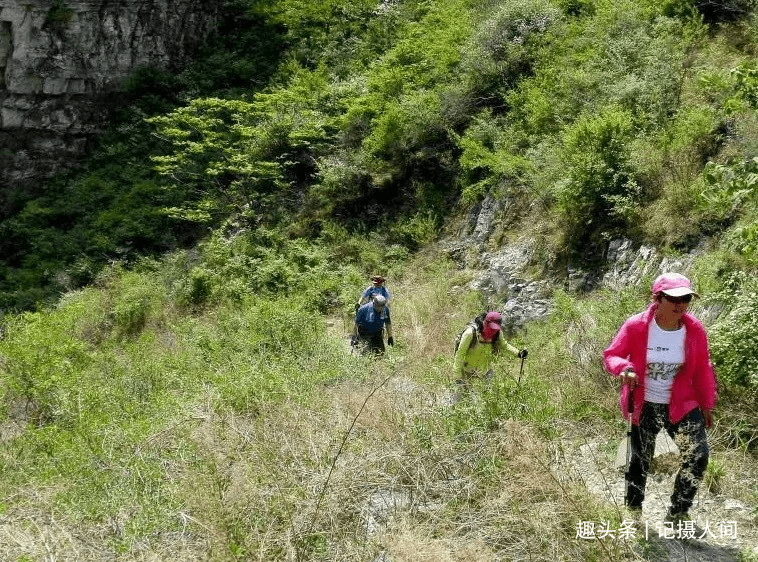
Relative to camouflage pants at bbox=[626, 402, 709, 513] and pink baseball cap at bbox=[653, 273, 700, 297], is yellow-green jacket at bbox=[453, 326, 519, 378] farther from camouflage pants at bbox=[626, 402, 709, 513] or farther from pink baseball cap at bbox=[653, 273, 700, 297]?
pink baseball cap at bbox=[653, 273, 700, 297]

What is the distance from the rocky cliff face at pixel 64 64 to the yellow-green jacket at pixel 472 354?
16122mm

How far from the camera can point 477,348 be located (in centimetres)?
543

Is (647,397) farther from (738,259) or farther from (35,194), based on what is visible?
(35,194)

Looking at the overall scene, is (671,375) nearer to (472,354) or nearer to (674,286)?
(674,286)

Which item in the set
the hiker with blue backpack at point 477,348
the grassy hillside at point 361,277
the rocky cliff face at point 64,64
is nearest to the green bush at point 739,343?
the grassy hillside at point 361,277

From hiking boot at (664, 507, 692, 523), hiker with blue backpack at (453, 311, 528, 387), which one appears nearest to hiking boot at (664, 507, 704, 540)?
hiking boot at (664, 507, 692, 523)

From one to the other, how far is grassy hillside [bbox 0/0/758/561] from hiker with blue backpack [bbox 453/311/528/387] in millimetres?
257

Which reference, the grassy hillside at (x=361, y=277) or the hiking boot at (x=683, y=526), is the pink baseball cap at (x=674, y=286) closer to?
the grassy hillside at (x=361, y=277)

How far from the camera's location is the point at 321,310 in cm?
1168

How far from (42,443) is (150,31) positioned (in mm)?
15919

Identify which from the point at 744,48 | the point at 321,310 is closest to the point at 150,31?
the point at 321,310

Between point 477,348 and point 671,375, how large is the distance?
7.01ft

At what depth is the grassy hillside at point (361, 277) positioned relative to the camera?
363 cm

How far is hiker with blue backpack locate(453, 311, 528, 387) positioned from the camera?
5344 millimetres
